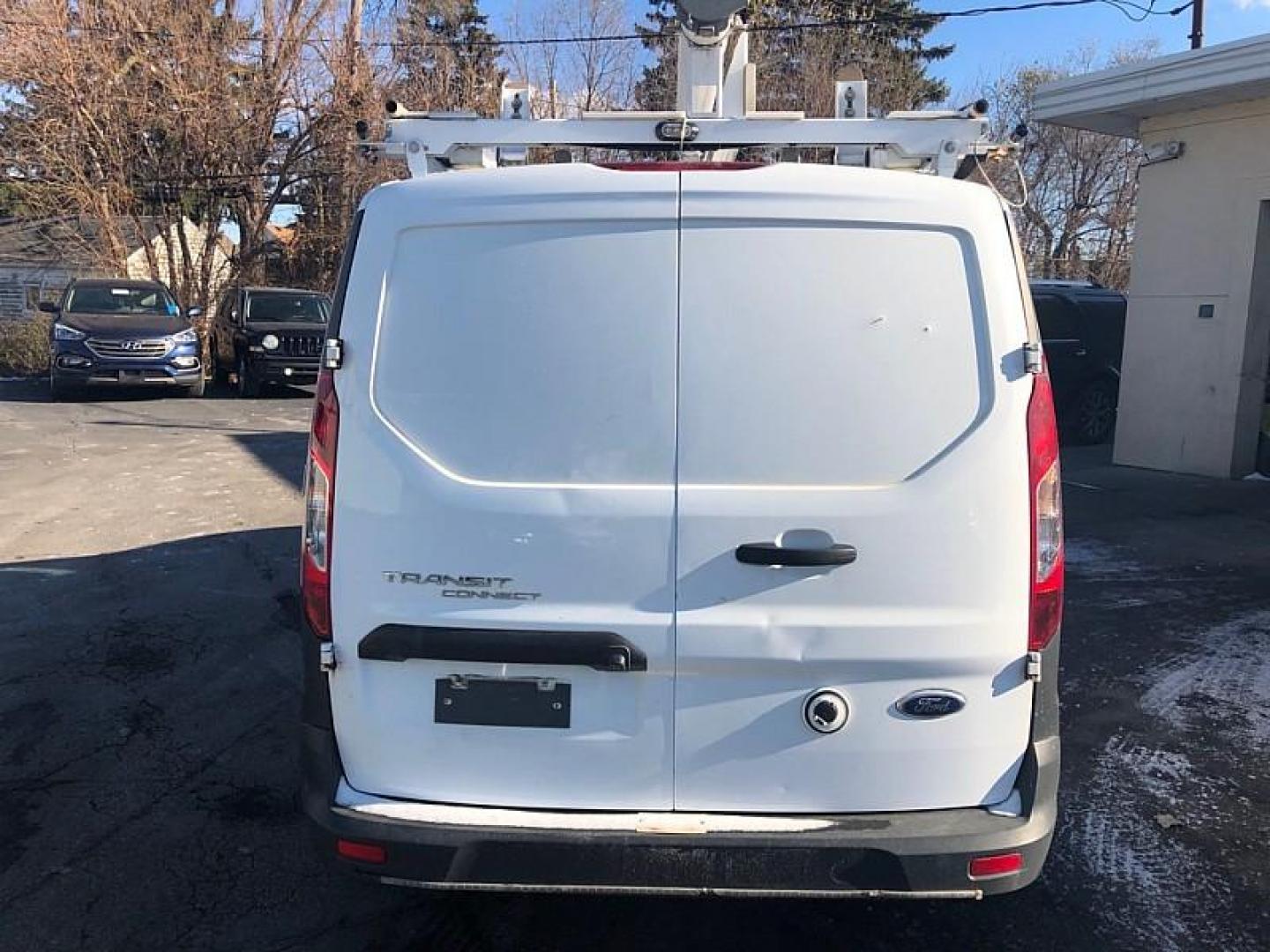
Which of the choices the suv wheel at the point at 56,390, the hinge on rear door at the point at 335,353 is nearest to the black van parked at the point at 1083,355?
the hinge on rear door at the point at 335,353

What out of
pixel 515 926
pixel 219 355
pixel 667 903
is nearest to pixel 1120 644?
pixel 667 903

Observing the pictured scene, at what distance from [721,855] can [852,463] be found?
98 cm

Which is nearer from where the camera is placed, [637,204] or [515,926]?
[637,204]

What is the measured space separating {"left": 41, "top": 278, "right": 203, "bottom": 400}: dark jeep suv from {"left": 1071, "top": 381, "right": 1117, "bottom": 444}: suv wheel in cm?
1268

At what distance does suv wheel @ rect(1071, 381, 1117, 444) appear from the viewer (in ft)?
43.9

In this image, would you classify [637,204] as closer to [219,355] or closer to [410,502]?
[410,502]

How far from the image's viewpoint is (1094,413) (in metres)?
13.5

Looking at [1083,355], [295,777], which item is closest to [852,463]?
[295,777]

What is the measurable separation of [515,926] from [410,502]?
142 centimetres

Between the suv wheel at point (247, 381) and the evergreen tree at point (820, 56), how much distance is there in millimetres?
13240

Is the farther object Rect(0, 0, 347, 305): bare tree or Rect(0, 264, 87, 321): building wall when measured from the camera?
Rect(0, 264, 87, 321): building wall

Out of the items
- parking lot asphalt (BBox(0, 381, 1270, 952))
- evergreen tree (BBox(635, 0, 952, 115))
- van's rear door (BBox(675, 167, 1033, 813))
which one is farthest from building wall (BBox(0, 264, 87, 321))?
van's rear door (BBox(675, 167, 1033, 813))

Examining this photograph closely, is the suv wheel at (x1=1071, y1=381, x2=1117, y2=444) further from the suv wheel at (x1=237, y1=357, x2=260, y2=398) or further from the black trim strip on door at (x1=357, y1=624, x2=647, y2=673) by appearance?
the suv wheel at (x1=237, y1=357, x2=260, y2=398)

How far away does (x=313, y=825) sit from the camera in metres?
2.68
